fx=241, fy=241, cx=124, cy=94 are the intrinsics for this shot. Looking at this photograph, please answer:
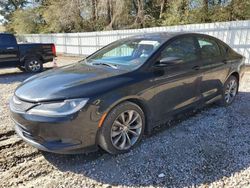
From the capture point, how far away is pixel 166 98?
11.8 feet

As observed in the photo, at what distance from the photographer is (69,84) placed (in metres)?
2.98

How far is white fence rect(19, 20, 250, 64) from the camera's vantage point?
8727 millimetres

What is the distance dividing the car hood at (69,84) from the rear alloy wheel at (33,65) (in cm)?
761

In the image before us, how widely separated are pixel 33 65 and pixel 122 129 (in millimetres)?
8596

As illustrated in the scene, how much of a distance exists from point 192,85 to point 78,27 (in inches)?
713

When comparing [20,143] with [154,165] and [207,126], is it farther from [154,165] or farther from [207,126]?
[207,126]

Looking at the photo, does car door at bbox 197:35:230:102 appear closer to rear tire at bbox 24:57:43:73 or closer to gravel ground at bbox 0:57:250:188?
gravel ground at bbox 0:57:250:188

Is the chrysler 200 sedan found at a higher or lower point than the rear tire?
higher

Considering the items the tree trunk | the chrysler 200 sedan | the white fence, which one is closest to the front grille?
the chrysler 200 sedan

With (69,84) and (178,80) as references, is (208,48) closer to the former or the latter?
(178,80)

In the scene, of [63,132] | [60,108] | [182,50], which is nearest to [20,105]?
[60,108]

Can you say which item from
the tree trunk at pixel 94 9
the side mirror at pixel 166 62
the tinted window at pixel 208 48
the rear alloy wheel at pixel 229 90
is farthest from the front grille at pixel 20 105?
the tree trunk at pixel 94 9

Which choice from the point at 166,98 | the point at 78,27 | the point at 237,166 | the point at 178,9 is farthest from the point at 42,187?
the point at 78,27

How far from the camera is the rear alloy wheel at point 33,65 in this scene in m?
10.4
